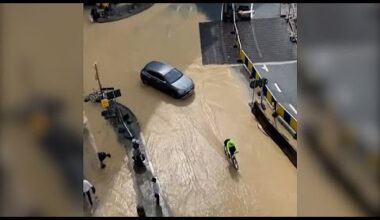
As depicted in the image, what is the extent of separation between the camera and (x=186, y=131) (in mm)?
12133

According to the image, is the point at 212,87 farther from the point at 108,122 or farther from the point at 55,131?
the point at 55,131

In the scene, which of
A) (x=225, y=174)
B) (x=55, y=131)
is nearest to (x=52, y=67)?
(x=55, y=131)

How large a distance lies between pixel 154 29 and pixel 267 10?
372cm

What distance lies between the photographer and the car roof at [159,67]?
527 inches

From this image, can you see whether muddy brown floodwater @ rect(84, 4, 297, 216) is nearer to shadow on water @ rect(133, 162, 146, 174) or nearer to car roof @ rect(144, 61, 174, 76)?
shadow on water @ rect(133, 162, 146, 174)

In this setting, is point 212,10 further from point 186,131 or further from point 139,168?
point 139,168

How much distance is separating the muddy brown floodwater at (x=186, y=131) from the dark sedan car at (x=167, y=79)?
0.73 ft

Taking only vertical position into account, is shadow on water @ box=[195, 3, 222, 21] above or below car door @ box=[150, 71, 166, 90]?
above

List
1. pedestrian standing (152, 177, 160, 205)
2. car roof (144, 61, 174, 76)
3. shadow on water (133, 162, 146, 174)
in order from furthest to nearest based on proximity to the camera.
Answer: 1. car roof (144, 61, 174, 76)
2. shadow on water (133, 162, 146, 174)
3. pedestrian standing (152, 177, 160, 205)

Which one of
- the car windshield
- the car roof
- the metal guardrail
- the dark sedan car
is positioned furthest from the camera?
the car roof

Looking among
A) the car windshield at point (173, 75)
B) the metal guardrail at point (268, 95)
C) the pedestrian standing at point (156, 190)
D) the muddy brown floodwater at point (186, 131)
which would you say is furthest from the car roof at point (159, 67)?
the pedestrian standing at point (156, 190)

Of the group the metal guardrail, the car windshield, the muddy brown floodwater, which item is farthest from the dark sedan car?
the metal guardrail

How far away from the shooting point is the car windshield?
13180 millimetres

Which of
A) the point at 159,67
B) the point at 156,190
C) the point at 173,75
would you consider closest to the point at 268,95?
the point at 173,75
